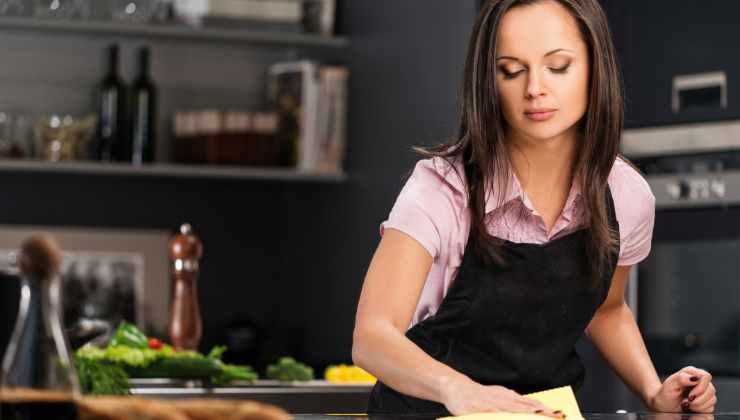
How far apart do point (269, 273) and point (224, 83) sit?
26.4 inches

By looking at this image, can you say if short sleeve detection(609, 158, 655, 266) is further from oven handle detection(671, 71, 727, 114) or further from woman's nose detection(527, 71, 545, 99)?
oven handle detection(671, 71, 727, 114)

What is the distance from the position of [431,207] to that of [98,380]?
45cm

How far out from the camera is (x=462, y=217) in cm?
178

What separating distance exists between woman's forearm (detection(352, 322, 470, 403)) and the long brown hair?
0.22 metres

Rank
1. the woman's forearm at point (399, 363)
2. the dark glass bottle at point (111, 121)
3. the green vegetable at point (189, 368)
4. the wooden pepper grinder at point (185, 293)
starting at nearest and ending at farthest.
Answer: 1. the woman's forearm at point (399, 363)
2. the green vegetable at point (189, 368)
3. the wooden pepper grinder at point (185, 293)
4. the dark glass bottle at point (111, 121)

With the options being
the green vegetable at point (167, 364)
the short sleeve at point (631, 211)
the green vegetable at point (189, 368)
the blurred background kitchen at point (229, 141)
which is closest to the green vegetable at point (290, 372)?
the green vegetable at point (167, 364)

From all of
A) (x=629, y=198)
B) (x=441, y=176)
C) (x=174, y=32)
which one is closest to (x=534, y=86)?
(x=441, y=176)

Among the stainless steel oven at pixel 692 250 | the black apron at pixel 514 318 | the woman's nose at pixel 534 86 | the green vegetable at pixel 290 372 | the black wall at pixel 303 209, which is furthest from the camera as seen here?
the black wall at pixel 303 209

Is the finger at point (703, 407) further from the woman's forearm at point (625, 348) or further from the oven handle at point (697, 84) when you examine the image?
the oven handle at point (697, 84)

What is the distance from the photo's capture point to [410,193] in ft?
5.72

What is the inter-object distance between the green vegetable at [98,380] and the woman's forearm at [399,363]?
0.28 meters

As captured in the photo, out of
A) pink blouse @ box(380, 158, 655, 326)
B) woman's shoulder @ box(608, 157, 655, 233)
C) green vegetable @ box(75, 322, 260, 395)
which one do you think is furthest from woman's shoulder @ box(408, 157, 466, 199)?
green vegetable @ box(75, 322, 260, 395)

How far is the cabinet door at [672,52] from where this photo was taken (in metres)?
3.38

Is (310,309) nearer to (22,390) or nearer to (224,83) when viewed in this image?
(224,83)
